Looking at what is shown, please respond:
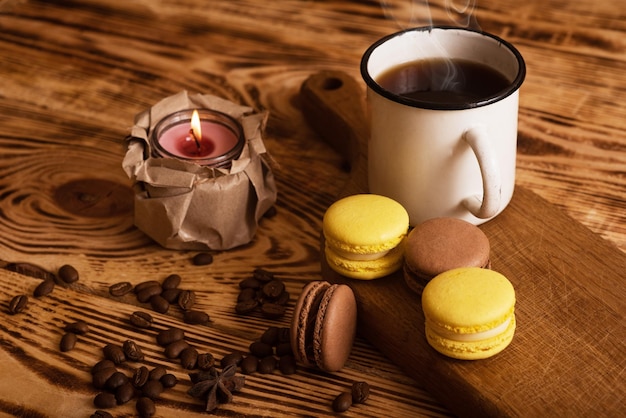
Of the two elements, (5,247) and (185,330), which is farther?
(5,247)

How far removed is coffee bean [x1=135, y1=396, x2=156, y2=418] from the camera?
114cm

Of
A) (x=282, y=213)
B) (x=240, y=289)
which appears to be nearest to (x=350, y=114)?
(x=282, y=213)

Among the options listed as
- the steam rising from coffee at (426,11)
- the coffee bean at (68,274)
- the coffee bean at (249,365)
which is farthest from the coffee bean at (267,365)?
the steam rising from coffee at (426,11)

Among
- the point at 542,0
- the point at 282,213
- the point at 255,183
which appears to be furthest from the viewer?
the point at 542,0

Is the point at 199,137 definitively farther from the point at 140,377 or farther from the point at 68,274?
the point at 140,377

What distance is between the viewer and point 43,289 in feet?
4.35

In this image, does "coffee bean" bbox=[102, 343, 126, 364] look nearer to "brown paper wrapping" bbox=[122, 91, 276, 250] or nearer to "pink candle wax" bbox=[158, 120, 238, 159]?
"brown paper wrapping" bbox=[122, 91, 276, 250]

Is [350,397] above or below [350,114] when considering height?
below

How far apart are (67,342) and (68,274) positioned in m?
0.14

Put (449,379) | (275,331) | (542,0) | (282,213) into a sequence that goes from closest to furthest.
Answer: (449,379) < (275,331) < (282,213) < (542,0)

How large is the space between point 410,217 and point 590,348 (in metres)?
0.32

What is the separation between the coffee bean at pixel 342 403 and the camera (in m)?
1.15

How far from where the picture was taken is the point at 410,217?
1.32m

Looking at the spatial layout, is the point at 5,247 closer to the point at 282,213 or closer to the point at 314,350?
the point at 282,213
